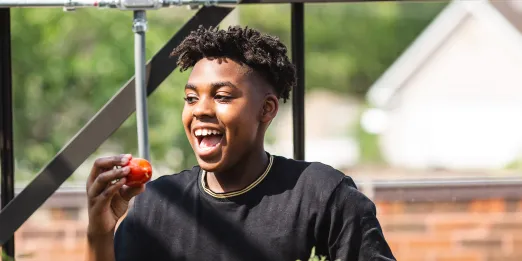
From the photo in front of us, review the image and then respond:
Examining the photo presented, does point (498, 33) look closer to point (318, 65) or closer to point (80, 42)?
point (318, 65)

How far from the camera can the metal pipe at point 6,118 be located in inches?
131

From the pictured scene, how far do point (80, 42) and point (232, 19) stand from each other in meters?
3.38

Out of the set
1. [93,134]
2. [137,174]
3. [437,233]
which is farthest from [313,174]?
[437,233]

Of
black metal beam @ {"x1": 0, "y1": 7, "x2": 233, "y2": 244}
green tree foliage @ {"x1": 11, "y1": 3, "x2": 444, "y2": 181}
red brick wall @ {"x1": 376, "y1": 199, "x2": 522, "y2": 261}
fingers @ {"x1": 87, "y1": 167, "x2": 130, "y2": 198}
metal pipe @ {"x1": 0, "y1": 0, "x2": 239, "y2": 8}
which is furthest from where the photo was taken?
green tree foliage @ {"x1": 11, "y1": 3, "x2": 444, "y2": 181}

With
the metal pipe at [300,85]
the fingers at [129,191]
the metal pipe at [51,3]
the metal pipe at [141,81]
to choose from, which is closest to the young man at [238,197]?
the fingers at [129,191]

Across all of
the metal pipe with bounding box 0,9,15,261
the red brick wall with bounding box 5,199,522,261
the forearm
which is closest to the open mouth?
the forearm

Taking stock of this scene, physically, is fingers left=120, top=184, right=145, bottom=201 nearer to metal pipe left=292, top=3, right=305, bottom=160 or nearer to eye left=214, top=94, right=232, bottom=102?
eye left=214, top=94, right=232, bottom=102

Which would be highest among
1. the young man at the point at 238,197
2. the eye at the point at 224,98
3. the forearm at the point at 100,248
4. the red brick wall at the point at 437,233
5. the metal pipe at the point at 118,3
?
the metal pipe at the point at 118,3

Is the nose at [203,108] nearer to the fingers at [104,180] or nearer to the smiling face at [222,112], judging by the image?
the smiling face at [222,112]

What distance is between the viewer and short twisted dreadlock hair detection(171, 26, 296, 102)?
7.77 feet

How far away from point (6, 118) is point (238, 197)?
1.27 meters

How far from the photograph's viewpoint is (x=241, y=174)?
237 cm

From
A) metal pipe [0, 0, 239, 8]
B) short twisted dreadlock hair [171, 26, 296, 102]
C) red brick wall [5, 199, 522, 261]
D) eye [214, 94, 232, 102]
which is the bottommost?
red brick wall [5, 199, 522, 261]

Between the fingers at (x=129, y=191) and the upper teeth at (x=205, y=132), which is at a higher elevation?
the upper teeth at (x=205, y=132)
